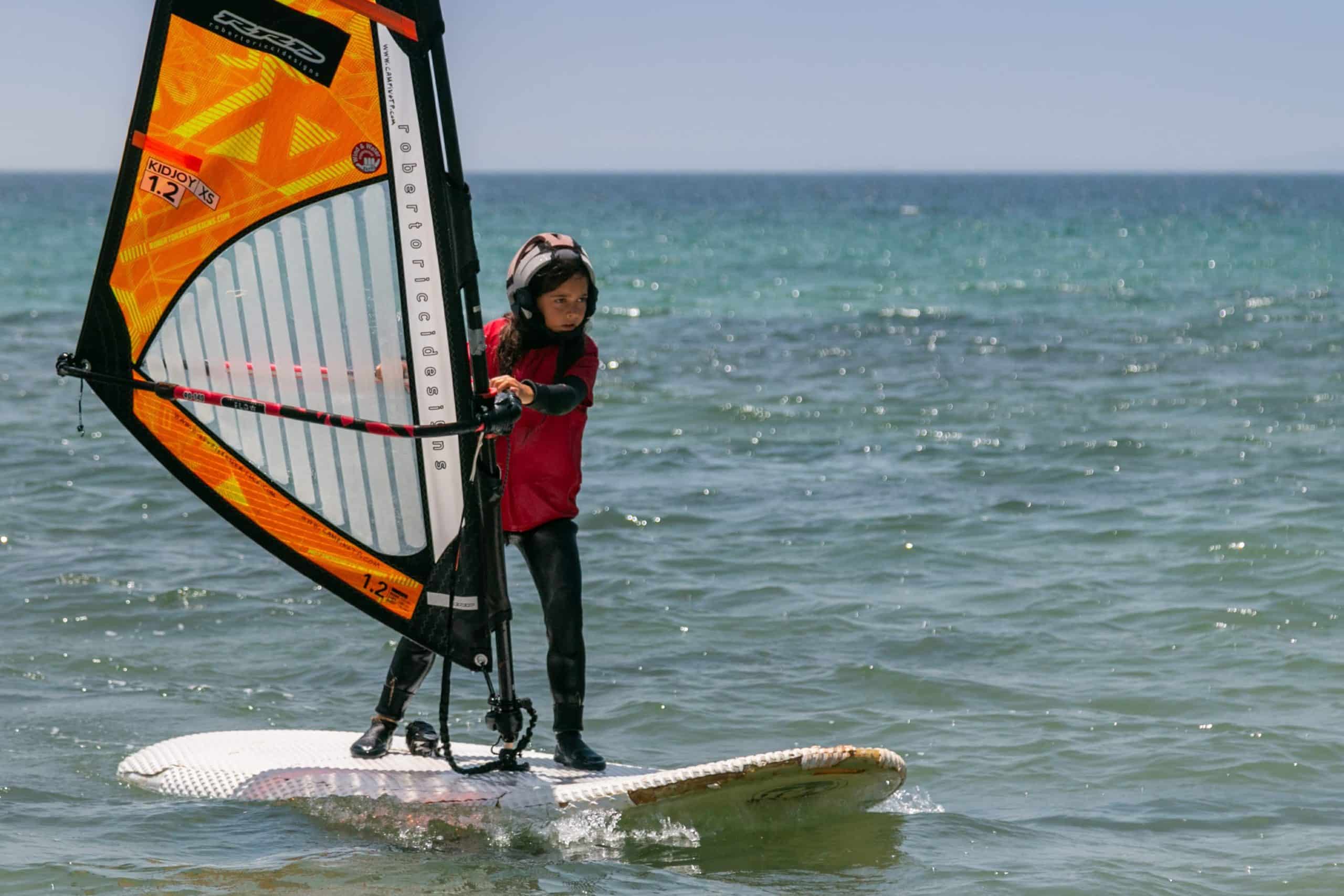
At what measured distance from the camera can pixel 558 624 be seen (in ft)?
15.7

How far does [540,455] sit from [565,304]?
0.46 m

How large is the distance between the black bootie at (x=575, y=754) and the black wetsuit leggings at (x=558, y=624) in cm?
2

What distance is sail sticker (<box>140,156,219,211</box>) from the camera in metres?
4.37

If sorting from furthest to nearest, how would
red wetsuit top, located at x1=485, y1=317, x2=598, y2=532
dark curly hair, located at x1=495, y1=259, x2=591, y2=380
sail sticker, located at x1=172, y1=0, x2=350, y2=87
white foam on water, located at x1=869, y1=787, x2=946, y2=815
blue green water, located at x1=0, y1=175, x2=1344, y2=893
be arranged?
white foam on water, located at x1=869, y1=787, x2=946, y2=815 → blue green water, located at x1=0, y1=175, x2=1344, y2=893 → red wetsuit top, located at x1=485, y1=317, x2=598, y2=532 → dark curly hair, located at x1=495, y1=259, x2=591, y2=380 → sail sticker, located at x1=172, y1=0, x2=350, y2=87

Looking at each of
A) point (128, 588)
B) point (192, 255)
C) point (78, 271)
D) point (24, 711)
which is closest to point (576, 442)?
point (192, 255)

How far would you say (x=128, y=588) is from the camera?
26.8 ft

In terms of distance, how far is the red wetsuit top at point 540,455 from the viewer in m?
4.68

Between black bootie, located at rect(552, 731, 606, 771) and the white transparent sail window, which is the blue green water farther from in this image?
the white transparent sail window

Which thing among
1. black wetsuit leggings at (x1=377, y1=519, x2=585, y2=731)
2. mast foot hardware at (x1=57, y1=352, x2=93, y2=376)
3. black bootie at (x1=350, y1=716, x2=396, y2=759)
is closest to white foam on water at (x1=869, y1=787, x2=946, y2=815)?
black wetsuit leggings at (x1=377, y1=519, x2=585, y2=731)

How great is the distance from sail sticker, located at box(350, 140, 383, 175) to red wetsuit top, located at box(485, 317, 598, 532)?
616mm

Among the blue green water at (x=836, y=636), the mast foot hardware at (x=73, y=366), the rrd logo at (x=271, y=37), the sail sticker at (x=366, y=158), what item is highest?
the rrd logo at (x=271, y=37)

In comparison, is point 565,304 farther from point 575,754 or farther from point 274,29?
point 575,754

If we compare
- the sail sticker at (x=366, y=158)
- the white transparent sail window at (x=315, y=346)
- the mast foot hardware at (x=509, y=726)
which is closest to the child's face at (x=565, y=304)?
the white transparent sail window at (x=315, y=346)

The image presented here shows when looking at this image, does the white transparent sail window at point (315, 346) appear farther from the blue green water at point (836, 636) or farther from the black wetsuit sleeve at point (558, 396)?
the blue green water at point (836, 636)
